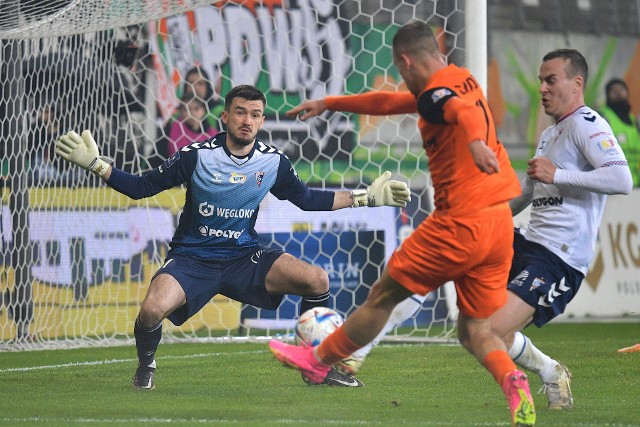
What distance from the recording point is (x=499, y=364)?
14.9ft

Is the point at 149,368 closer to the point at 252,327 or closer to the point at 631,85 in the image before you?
the point at 252,327

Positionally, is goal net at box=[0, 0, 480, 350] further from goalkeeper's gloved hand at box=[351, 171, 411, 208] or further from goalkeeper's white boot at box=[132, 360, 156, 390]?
goalkeeper's white boot at box=[132, 360, 156, 390]

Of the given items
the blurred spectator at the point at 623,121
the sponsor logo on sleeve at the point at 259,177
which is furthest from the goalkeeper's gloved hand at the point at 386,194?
the blurred spectator at the point at 623,121

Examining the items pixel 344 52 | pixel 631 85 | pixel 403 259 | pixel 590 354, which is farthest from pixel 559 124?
pixel 631 85

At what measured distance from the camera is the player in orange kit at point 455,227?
4559 mm

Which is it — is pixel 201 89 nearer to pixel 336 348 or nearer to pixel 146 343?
pixel 146 343

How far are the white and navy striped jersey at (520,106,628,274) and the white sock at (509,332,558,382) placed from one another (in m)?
0.42

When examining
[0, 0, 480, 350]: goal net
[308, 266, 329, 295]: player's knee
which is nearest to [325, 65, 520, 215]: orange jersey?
[308, 266, 329, 295]: player's knee

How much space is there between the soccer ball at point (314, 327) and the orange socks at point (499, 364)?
1202 millimetres

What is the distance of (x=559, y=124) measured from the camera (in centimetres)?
548

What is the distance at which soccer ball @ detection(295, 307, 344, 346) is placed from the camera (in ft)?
18.6

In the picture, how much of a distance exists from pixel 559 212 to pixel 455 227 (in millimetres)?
956

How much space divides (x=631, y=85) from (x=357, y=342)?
424 inches

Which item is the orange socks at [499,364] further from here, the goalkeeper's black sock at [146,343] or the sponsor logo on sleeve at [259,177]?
the sponsor logo on sleeve at [259,177]
